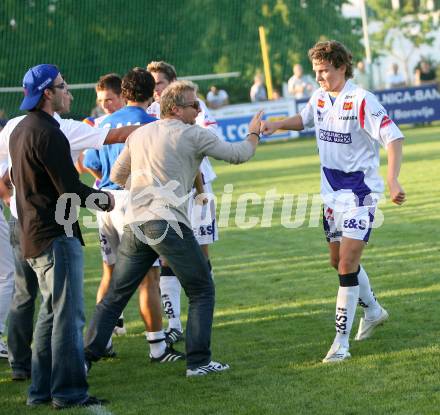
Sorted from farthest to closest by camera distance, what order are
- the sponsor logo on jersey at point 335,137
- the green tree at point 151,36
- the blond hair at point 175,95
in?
the green tree at point 151,36 → the sponsor logo on jersey at point 335,137 → the blond hair at point 175,95

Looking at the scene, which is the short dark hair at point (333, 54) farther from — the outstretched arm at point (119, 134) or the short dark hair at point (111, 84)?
the short dark hair at point (111, 84)

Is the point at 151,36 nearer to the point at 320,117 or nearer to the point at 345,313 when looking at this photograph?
the point at 320,117

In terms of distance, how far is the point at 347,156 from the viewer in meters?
7.30

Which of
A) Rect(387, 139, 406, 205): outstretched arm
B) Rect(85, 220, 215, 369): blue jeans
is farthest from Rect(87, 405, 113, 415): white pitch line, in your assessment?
Rect(387, 139, 406, 205): outstretched arm

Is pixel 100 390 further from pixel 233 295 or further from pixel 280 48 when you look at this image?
pixel 280 48

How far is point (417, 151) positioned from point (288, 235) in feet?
36.2

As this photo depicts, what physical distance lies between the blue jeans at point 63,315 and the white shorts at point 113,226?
1.24 m

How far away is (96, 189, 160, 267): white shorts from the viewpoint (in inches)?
298

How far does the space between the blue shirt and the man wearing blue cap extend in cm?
112

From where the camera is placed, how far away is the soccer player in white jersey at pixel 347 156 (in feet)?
23.5

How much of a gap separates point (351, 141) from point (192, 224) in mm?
1767

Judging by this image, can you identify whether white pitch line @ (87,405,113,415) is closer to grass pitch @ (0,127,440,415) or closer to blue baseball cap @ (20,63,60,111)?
grass pitch @ (0,127,440,415)

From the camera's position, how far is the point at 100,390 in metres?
6.85

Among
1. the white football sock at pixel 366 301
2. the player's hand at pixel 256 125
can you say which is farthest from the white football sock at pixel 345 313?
the player's hand at pixel 256 125
